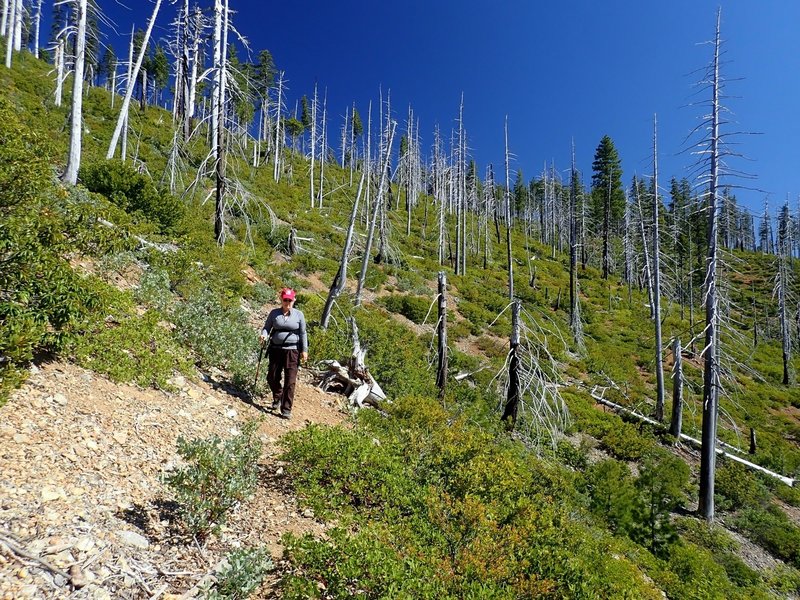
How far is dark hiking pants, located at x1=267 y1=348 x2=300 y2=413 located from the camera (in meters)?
6.51

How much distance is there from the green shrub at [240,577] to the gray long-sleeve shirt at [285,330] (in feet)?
11.3

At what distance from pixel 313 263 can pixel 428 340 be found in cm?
686

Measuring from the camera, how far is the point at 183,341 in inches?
282

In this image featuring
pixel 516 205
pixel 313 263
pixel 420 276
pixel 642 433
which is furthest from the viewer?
pixel 516 205

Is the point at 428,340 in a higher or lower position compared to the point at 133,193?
lower

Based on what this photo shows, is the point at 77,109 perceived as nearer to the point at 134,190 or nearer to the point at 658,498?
the point at 134,190

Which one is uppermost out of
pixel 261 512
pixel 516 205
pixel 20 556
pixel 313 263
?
pixel 516 205

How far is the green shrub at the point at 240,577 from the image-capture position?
10.1ft

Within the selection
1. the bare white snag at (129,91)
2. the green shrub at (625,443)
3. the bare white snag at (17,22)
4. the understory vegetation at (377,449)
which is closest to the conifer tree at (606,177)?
the understory vegetation at (377,449)

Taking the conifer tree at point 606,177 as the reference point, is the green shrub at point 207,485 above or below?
below

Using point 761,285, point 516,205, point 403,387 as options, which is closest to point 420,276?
point 403,387

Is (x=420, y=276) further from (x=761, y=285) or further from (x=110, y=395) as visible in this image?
(x=761, y=285)

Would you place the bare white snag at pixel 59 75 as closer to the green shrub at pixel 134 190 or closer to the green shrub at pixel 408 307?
the green shrub at pixel 134 190

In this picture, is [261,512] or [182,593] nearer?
[182,593]
